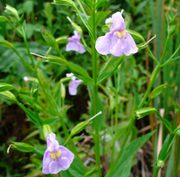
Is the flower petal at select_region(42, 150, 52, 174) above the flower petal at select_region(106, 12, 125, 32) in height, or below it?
below

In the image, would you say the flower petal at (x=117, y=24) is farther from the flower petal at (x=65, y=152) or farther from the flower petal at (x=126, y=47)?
the flower petal at (x=65, y=152)

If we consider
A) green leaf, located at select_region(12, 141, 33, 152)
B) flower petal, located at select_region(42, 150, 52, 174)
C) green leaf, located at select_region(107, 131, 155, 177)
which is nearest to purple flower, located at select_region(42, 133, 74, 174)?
flower petal, located at select_region(42, 150, 52, 174)

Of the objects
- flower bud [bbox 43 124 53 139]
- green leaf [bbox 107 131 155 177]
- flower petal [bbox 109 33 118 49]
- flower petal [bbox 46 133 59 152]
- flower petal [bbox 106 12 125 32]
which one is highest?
flower petal [bbox 106 12 125 32]

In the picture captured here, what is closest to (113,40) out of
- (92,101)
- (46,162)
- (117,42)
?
(117,42)

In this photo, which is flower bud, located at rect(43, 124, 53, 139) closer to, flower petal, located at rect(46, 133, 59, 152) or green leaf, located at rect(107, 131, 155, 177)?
flower petal, located at rect(46, 133, 59, 152)

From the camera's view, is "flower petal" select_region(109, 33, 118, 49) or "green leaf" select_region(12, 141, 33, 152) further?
"green leaf" select_region(12, 141, 33, 152)

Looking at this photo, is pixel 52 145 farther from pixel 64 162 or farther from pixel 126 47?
pixel 126 47
